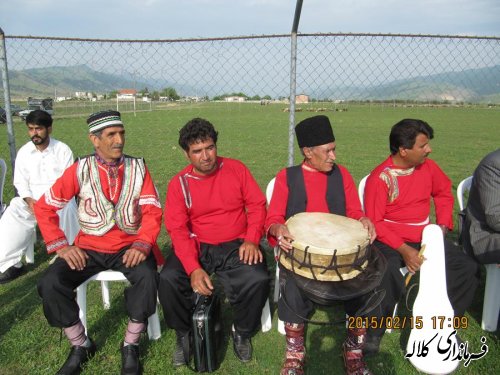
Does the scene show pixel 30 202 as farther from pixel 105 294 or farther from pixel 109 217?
pixel 109 217

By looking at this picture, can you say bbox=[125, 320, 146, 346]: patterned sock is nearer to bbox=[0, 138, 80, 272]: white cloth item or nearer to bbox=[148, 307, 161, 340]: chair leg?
bbox=[148, 307, 161, 340]: chair leg

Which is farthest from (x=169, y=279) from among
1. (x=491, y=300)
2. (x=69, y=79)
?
(x=69, y=79)

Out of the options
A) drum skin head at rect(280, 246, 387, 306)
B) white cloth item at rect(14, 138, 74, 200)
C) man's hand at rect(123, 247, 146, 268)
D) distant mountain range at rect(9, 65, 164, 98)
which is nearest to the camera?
drum skin head at rect(280, 246, 387, 306)

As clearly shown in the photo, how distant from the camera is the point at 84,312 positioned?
296 centimetres

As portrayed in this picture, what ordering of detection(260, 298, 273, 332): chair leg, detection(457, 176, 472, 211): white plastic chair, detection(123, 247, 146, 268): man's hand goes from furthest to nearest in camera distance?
detection(457, 176, 472, 211): white plastic chair < detection(260, 298, 273, 332): chair leg < detection(123, 247, 146, 268): man's hand

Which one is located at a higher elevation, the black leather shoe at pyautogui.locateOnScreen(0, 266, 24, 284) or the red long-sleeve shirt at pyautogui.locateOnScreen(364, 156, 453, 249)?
the red long-sleeve shirt at pyautogui.locateOnScreen(364, 156, 453, 249)

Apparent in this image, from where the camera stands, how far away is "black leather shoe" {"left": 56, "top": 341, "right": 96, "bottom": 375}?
2.62 meters

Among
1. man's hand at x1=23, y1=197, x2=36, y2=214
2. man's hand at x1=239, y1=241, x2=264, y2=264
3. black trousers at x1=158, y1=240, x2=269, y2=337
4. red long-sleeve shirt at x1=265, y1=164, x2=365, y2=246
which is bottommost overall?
black trousers at x1=158, y1=240, x2=269, y2=337

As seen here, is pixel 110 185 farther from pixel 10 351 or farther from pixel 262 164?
pixel 262 164

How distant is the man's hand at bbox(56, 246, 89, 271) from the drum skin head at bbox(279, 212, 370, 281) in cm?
148

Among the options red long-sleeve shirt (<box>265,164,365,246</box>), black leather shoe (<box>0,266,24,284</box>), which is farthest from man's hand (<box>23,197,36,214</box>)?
red long-sleeve shirt (<box>265,164,365,246</box>)

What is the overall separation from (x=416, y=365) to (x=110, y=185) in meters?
2.63

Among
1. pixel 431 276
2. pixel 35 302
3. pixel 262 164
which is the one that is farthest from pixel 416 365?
pixel 262 164

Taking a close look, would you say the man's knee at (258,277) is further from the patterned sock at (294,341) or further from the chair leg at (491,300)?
the chair leg at (491,300)
